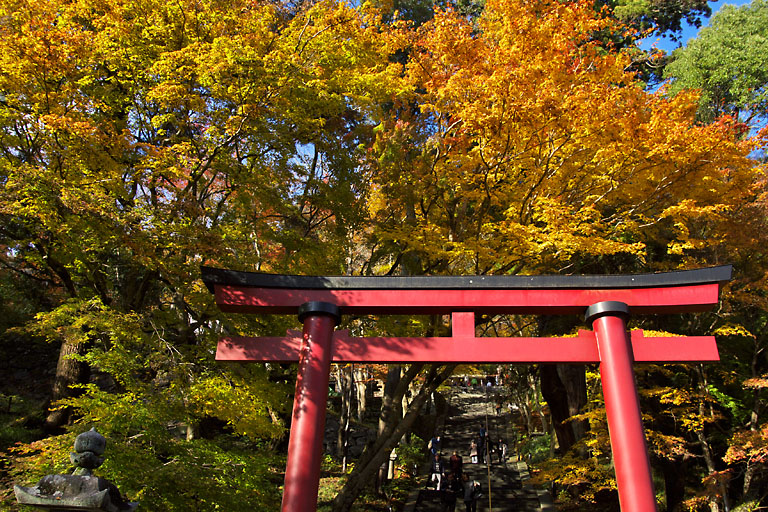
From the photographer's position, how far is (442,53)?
505 inches

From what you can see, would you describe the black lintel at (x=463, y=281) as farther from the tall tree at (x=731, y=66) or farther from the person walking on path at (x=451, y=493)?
the tall tree at (x=731, y=66)

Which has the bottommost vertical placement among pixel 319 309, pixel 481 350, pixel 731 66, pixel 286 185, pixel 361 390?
pixel 481 350

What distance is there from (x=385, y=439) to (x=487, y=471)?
425 inches

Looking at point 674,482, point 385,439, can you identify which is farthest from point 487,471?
point 385,439

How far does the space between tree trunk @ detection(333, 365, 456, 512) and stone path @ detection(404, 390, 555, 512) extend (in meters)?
3.11

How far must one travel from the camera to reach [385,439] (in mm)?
11461

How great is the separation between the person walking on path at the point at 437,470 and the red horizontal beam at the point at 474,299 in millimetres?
11686

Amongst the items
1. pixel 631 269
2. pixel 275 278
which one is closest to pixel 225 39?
pixel 275 278

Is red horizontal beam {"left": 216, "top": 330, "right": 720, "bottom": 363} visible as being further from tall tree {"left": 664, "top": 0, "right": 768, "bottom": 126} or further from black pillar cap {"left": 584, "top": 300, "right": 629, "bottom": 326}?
tall tree {"left": 664, "top": 0, "right": 768, "bottom": 126}

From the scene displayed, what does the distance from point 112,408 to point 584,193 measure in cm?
1118

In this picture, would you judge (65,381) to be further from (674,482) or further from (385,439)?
(674,482)

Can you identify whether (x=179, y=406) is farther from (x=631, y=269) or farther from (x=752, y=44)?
(x=752, y=44)

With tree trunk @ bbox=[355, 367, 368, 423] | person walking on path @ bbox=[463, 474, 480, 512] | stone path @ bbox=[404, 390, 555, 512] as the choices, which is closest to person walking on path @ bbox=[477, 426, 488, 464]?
stone path @ bbox=[404, 390, 555, 512]

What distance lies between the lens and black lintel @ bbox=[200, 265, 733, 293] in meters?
7.00
